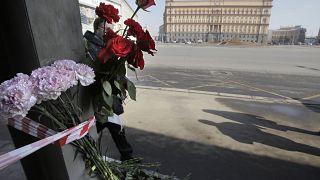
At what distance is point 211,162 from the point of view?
381 cm

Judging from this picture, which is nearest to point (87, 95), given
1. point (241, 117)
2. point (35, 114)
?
point (35, 114)

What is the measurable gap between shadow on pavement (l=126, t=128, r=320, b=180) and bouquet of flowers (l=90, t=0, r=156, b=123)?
2.17 meters

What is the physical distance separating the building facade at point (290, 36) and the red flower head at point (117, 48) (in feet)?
423

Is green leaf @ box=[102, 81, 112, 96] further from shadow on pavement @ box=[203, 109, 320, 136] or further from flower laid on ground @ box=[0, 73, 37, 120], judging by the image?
shadow on pavement @ box=[203, 109, 320, 136]

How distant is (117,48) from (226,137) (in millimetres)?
3762

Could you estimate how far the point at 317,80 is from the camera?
11461 millimetres

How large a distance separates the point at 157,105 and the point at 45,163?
5017mm

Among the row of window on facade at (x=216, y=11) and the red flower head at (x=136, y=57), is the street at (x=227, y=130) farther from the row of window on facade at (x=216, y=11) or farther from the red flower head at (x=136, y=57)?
the row of window on facade at (x=216, y=11)

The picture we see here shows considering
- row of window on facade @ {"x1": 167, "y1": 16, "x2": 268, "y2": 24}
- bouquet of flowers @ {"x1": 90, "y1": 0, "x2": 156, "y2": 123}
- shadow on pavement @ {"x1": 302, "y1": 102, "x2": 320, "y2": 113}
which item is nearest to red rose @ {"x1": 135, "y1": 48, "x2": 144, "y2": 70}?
bouquet of flowers @ {"x1": 90, "y1": 0, "x2": 156, "y2": 123}

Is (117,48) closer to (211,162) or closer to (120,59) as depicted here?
(120,59)

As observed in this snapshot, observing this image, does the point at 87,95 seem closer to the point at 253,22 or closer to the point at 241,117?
the point at 241,117

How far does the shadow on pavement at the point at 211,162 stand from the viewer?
352cm

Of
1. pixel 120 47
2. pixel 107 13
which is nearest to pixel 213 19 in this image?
pixel 107 13

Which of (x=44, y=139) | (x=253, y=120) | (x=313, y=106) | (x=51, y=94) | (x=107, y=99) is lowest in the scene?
(x=313, y=106)
